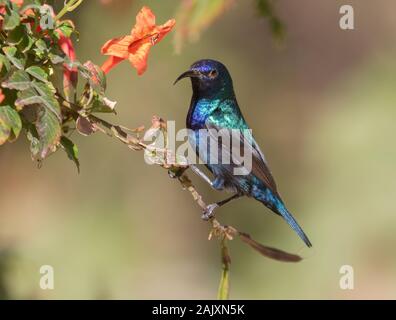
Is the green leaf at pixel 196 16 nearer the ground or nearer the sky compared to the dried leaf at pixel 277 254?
nearer the sky

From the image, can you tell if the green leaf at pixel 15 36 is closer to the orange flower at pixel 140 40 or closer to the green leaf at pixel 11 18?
the green leaf at pixel 11 18

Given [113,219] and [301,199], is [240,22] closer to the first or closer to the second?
[301,199]

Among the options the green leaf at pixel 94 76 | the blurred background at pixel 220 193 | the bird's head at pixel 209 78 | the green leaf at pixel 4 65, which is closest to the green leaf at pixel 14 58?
the green leaf at pixel 4 65

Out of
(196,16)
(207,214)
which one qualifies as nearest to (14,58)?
(207,214)

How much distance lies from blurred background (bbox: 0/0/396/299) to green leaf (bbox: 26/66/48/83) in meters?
3.06

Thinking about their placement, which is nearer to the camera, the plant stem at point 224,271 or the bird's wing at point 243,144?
the plant stem at point 224,271

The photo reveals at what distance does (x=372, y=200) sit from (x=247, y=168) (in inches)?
127

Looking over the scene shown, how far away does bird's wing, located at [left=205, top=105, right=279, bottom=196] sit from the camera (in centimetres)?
219

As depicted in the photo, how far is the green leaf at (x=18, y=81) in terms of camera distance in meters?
1.21

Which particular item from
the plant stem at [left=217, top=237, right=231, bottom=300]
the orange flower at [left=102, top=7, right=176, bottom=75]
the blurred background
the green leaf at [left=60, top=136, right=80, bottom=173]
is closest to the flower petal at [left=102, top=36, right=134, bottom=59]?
the orange flower at [left=102, top=7, right=176, bottom=75]

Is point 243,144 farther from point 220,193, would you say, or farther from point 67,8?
point 220,193

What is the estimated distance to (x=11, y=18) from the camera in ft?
4.04

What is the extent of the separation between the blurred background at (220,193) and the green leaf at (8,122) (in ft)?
10.0

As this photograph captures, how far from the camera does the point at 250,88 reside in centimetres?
539
